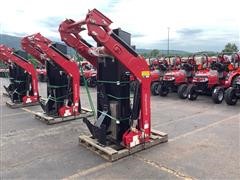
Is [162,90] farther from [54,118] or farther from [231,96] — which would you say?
[54,118]

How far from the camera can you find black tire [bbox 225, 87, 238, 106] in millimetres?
9633

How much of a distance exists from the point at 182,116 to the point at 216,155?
10.6 feet

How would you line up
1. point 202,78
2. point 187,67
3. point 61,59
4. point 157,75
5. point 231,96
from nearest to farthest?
point 61,59
point 231,96
point 202,78
point 187,67
point 157,75

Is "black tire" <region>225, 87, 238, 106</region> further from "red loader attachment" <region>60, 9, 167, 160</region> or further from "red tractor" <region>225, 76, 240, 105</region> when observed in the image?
"red loader attachment" <region>60, 9, 167, 160</region>

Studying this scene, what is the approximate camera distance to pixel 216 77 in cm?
1075

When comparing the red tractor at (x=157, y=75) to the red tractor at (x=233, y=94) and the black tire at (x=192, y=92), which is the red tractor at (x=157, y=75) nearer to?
the black tire at (x=192, y=92)

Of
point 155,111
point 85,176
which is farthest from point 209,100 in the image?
point 85,176

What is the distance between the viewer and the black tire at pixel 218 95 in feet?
33.0

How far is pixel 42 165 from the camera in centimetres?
470

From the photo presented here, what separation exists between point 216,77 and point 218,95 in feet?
3.05

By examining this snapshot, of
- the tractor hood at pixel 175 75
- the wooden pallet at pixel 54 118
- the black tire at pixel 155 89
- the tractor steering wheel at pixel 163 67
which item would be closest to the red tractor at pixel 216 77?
the tractor hood at pixel 175 75

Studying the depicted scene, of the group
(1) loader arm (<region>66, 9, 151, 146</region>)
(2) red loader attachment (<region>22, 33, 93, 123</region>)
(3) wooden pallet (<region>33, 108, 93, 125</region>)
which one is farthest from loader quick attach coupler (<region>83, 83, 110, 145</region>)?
(2) red loader attachment (<region>22, 33, 93, 123</region>)

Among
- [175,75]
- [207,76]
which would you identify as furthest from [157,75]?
[207,76]

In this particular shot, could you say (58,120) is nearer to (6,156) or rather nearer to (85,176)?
(6,156)
